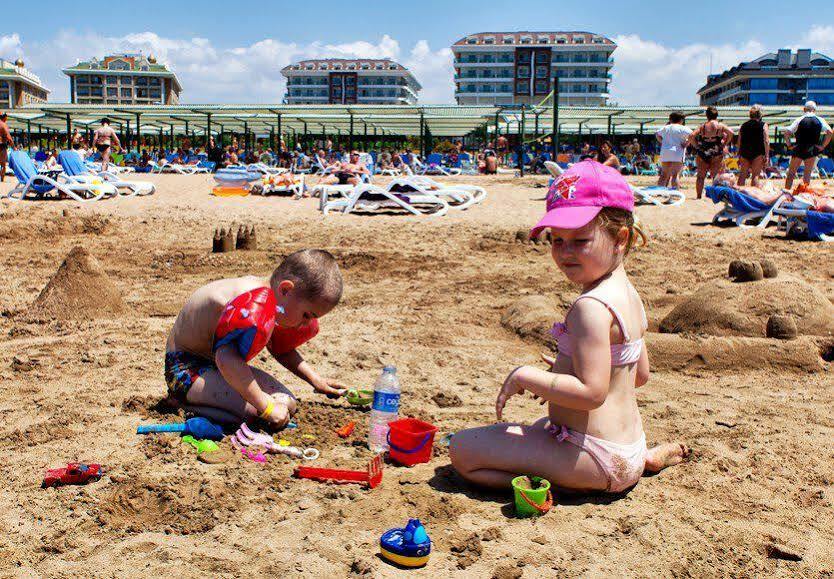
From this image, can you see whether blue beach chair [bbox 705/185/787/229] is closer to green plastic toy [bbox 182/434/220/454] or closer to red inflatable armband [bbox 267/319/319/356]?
red inflatable armband [bbox 267/319/319/356]

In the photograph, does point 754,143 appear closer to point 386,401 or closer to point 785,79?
point 386,401

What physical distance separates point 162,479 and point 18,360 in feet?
7.00

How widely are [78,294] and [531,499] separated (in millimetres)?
4295

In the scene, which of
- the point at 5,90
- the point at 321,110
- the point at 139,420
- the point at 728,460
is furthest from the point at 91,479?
the point at 5,90

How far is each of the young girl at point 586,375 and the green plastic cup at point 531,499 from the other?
0.12m

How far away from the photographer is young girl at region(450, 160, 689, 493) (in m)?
2.53

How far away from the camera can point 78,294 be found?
5629 mm

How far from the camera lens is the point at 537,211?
1228 centimetres

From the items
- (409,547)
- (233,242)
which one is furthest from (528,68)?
(409,547)

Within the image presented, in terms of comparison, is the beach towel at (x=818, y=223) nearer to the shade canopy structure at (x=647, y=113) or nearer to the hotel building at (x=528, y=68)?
the shade canopy structure at (x=647, y=113)

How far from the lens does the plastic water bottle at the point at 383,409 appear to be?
3266mm

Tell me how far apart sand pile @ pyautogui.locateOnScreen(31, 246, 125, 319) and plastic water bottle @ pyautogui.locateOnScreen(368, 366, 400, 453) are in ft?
10.3

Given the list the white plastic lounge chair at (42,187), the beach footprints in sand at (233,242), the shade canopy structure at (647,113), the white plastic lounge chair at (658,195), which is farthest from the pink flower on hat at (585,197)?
the shade canopy structure at (647,113)

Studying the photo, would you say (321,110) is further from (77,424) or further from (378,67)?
(378,67)
